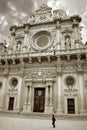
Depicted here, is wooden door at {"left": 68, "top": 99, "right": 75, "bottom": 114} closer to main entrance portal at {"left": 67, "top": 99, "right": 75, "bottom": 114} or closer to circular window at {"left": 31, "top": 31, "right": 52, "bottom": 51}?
main entrance portal at {"left": 67, "top": 99, "right": 75, "bottom": 114}

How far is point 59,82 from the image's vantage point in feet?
53.8

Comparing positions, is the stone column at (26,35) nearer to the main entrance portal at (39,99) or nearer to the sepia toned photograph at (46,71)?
the sepia toned photograph at (46,71)

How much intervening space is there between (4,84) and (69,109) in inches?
370

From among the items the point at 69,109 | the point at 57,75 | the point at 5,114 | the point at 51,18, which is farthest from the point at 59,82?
the point at 51,18

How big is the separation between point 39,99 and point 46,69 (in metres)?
4.03

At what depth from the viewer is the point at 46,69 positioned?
17609 millimetres

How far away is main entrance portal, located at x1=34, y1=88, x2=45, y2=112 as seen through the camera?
16.6 meters

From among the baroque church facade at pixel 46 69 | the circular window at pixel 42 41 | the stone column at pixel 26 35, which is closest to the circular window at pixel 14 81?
the baroque church facade at pixel 46 69

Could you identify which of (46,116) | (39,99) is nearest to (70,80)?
(39,99)

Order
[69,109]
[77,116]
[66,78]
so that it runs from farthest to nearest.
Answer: [66,78] < [69,109] < [77,116]

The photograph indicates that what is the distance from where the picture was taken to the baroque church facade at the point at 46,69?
15891 mm

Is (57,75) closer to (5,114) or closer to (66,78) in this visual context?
(66,78)

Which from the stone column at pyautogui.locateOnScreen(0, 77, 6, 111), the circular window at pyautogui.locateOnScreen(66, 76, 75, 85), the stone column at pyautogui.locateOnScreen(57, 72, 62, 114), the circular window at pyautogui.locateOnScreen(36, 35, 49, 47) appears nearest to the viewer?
the stone column at pyautogui.locateOnScreen(57, 72, 62, 114)

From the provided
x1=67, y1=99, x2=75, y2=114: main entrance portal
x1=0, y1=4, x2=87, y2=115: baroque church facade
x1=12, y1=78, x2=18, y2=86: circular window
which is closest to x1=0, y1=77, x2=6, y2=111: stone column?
x1=0, y1=4, x2=87, y2=115: baroque church facade
